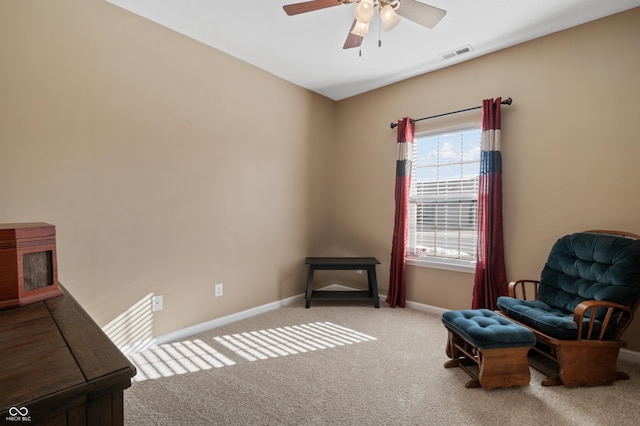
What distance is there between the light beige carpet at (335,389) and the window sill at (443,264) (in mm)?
782

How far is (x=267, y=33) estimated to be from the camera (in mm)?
2801

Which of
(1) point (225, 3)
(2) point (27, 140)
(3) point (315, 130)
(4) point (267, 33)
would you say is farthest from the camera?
(3) point (315, 130)

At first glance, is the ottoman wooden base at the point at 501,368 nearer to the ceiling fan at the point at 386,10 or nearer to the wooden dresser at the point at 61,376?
the wooden dresser at the point at 61,376

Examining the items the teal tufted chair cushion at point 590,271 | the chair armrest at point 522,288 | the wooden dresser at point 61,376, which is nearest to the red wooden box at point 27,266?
the wooden dresser at point 61,376

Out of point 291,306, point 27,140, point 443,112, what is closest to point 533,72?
point 443,112

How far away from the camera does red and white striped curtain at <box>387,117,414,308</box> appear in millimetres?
3695

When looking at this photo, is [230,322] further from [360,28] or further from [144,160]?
[360,28]

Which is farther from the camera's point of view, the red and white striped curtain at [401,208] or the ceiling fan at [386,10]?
the red and white striped curtain at [401,208]

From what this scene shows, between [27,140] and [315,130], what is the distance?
117 inches

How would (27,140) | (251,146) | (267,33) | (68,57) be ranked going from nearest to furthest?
(27,140), (68,57), (267,33), (251,146)

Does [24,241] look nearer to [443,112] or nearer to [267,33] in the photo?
[267,33]

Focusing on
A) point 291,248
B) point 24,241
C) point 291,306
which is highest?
point 24,241

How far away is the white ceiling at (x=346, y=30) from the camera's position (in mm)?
2430

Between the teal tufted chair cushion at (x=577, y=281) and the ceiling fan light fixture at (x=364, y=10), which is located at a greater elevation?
the ceiling fan light fixture at (x=364, y=10)
